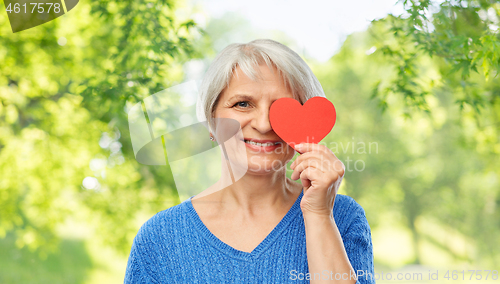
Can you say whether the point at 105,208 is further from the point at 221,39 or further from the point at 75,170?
the point at 221,39

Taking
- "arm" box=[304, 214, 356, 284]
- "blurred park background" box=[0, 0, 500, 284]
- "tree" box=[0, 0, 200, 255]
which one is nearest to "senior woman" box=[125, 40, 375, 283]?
"arm" box=[304, 214, 356, 284]

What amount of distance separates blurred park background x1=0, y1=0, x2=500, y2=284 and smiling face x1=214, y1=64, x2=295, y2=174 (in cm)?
124

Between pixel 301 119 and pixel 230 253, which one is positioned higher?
pixel 301 119

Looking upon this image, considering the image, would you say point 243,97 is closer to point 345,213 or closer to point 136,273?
point 345,213

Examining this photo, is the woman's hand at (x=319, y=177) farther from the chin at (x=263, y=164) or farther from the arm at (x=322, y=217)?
the chin at (x=263, y=164)

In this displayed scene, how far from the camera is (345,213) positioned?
1253 mm

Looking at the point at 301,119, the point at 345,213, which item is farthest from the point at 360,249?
the point at 301,119

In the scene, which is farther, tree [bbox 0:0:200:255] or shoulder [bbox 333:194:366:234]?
tree [bbox 0:0:200:255]

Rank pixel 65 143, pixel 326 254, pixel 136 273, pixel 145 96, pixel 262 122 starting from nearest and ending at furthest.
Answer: pixel 326 254
pixel 262 122
pixel 136 273
pixel 145 96
pixel 65 143

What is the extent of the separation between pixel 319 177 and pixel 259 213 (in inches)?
13.8

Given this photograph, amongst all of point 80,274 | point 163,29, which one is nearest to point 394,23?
point 163,29

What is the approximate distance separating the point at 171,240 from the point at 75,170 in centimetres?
350

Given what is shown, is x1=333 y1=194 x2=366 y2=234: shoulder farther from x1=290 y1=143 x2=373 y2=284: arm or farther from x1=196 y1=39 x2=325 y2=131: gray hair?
x1=196 y1=39 x2=325 y2=131: gray hair

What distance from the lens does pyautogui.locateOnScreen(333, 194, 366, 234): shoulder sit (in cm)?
123
